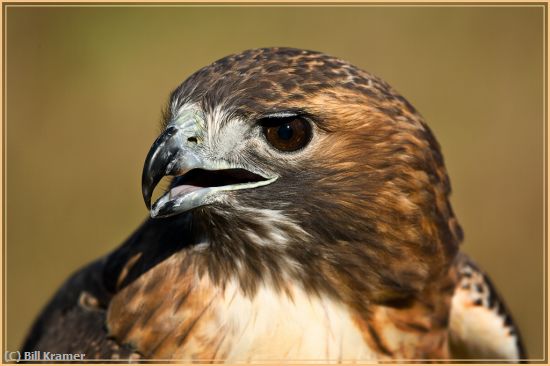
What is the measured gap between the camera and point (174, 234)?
2.95m

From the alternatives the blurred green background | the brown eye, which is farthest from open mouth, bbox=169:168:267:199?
the blurred green background

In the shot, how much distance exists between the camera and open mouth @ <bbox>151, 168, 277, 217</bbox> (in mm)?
2561

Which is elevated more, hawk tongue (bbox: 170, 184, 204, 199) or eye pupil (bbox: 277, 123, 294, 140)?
eye pupil (bbox: 277, 123, 294, 140)

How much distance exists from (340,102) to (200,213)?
0.62 meters

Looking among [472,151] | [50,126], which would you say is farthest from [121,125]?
[472,151]

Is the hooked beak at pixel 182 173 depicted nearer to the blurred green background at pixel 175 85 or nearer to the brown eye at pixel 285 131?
the brown eye at pixel 285 131

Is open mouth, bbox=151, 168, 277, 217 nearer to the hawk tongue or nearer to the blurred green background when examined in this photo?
the hawk tongue

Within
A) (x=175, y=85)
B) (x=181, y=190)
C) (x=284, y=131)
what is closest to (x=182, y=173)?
(x=181, y=190)

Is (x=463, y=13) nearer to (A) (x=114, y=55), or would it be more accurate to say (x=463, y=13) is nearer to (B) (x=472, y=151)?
(B) (x=472, y=151)

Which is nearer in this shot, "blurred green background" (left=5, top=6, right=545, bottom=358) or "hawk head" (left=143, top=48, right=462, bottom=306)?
"hawk head" (left=143, top=48, right=462, bottom=306)

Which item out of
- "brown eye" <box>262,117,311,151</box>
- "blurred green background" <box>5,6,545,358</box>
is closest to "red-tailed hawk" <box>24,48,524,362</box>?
"brown eye" <box>262,117,311,151</box>

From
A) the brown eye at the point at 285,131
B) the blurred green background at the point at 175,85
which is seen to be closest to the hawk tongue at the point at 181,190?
the brown eye at the point at 285,131

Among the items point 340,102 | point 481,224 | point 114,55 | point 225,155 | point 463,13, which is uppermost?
point 463,13

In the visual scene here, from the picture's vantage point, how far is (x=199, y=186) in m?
2.67
